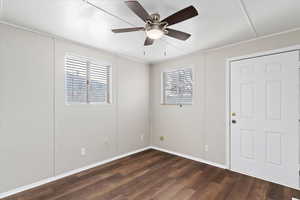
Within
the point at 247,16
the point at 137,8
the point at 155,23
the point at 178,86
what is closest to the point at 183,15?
the point at 155,23

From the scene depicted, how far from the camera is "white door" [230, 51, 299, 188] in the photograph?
7.09ft

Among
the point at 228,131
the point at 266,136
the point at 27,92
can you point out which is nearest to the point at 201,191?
the point at 228,131

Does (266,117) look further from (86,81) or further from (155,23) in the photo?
(86,81)

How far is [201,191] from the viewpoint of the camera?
6.92 feet

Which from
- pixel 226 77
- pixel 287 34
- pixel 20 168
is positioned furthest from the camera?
pixel 226 77

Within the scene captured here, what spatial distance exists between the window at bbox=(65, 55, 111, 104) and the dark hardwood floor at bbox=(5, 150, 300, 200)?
1.38 metres

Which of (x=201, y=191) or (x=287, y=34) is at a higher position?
(x=287, y=34)

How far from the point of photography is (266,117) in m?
2.37

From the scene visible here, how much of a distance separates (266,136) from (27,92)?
3796mm

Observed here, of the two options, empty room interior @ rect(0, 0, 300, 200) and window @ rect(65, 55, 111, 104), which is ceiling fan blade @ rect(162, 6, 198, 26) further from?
window @ rect(65, 55, 111, 104)

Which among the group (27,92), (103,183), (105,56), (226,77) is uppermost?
(105,56)

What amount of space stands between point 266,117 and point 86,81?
10.8 feet

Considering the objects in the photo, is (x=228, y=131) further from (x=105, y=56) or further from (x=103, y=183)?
(x=105, y=56)

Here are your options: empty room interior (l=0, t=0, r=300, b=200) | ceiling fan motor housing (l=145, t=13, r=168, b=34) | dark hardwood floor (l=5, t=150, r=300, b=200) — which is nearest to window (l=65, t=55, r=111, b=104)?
empty room interior (l=0, t=0, r=300, b=200)
